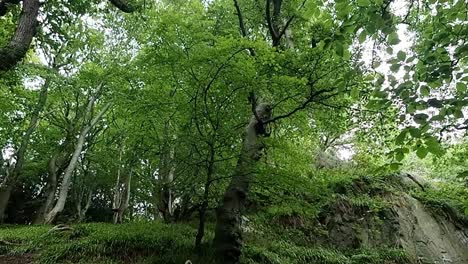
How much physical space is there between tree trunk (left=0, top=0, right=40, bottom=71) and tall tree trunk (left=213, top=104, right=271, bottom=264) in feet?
11.4

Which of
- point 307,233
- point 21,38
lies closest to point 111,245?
point 21,38

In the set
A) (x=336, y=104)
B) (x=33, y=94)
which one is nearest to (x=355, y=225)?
(x=336, y=104)

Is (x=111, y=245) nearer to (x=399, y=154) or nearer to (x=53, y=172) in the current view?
(x=399, y=154)

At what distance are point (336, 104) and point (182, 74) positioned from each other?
2.83 metres

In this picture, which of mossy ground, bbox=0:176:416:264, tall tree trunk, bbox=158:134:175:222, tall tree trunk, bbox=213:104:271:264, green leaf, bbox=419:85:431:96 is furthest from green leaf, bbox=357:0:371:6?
tall tree trunk, bbox=158:134:175:222

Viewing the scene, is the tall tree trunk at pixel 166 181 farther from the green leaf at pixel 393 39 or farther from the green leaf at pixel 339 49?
the green leaf at pixel 393 39

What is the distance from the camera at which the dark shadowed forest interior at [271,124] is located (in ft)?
8.21

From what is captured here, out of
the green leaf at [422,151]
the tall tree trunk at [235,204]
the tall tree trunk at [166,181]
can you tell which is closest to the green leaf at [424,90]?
the green leaf at [422,151]

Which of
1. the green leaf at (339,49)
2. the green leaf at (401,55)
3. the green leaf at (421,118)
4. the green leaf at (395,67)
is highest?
the green leaf at (339,49)

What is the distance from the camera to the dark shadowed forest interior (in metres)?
2.50

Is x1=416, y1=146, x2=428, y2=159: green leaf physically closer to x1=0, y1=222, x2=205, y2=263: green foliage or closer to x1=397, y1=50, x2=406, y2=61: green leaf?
x1=397, y1=50, x2=406, y2=61: green leaf

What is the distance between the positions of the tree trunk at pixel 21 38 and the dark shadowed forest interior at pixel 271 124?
16 mm

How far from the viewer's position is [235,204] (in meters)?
6.59

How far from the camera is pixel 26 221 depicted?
51.6 feet
